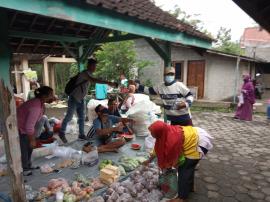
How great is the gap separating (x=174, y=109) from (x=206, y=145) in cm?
120

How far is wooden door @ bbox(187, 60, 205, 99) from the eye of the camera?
14768 millimetres

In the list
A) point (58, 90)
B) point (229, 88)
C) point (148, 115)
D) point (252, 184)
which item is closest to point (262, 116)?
point (229, 88)

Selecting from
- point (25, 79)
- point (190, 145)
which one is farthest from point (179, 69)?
point (190, 145)

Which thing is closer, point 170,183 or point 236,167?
point 170,183

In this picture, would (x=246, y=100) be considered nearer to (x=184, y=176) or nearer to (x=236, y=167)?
(x=236, y=167)

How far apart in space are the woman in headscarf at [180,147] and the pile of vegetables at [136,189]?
0.49 m

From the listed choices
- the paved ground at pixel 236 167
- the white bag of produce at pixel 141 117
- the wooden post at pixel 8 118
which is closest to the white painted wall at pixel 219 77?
the paved ground at pixel 236 167

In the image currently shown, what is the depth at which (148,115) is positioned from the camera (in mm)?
6586

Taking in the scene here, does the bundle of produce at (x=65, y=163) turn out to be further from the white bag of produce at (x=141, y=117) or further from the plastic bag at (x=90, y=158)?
the white bag of produce at (x=141, y=117)

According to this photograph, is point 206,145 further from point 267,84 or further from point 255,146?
point 267,84

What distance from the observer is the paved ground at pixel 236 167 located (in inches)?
158

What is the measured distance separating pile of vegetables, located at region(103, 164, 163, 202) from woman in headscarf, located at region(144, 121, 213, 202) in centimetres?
49

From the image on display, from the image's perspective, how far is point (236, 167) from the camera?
5.15m

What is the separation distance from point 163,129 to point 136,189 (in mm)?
1242
